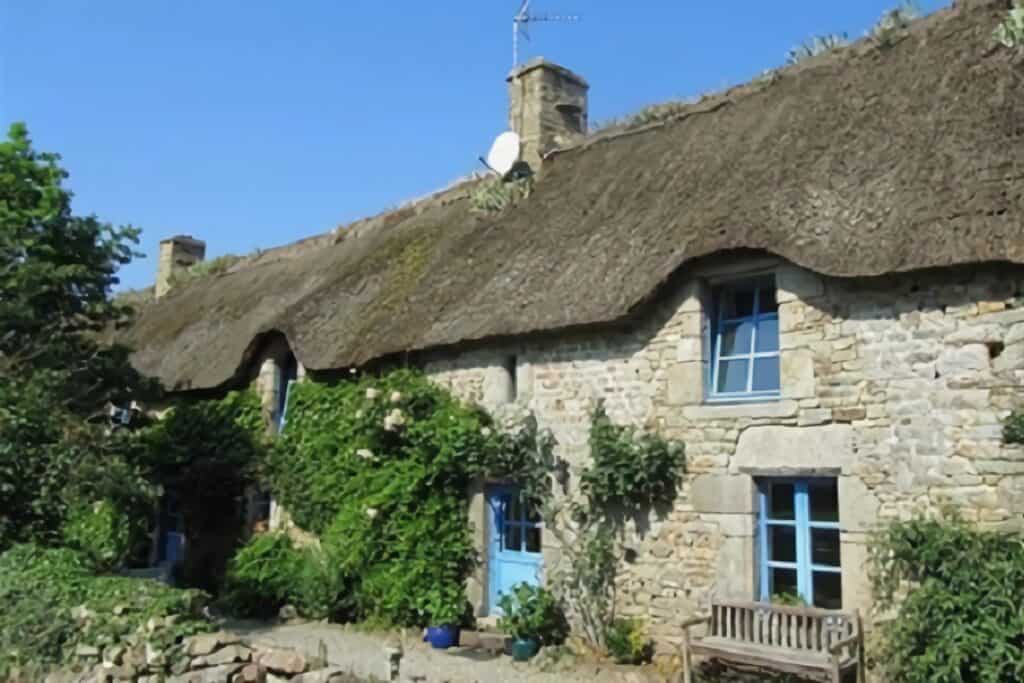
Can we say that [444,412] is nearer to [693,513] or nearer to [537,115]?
[693,513]

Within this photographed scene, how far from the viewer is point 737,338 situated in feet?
25.1

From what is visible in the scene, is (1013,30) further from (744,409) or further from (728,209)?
(744,409)

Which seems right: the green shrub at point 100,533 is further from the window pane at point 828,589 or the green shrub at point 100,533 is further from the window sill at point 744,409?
the window pane at point 828,589

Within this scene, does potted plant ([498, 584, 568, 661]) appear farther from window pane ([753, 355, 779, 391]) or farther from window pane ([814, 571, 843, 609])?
window pane ([753, 355, 779, 391])

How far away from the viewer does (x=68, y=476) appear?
9.07 m

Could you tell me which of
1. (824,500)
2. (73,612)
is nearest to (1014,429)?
(824,500)

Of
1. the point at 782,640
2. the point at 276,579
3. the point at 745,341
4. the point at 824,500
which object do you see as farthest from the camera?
the point at 276,579

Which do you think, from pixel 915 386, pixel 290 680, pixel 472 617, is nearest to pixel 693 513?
pixel 915 386

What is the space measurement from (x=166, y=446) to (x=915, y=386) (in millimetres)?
9565

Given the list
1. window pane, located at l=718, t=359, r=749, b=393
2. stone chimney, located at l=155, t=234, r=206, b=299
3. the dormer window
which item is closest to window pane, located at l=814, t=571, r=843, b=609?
window pane, located at l=718, t=359, r=749, b=393

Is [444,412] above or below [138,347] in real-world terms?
below

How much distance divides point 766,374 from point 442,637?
12.9 ft

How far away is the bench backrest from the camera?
21.0 feet

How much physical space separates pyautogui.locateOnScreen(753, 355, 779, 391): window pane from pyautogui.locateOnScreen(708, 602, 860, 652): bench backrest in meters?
1.72
